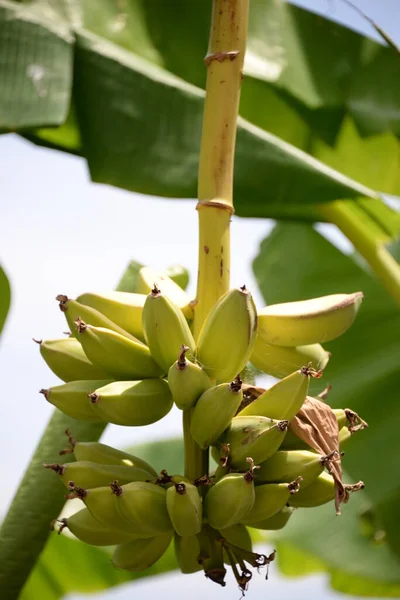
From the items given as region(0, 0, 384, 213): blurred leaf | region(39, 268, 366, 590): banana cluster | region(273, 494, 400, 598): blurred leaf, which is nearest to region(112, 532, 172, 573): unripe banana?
region(39, 268, 366, 590): banana cluster

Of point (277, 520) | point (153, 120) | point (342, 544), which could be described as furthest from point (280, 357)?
point (342, 544)

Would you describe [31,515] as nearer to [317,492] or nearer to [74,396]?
[74,396]

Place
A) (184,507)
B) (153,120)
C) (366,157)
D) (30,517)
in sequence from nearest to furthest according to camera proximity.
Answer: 1. (184,507)
2. (30,517)
3. (153,120)
4. (366,157)

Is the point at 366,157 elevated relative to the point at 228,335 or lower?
elevated

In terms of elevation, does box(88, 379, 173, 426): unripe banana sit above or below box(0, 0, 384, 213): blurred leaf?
below

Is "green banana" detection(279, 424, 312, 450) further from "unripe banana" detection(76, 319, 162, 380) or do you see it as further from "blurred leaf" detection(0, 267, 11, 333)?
"blurred leaf" detection(0, 267, 11, 333)
